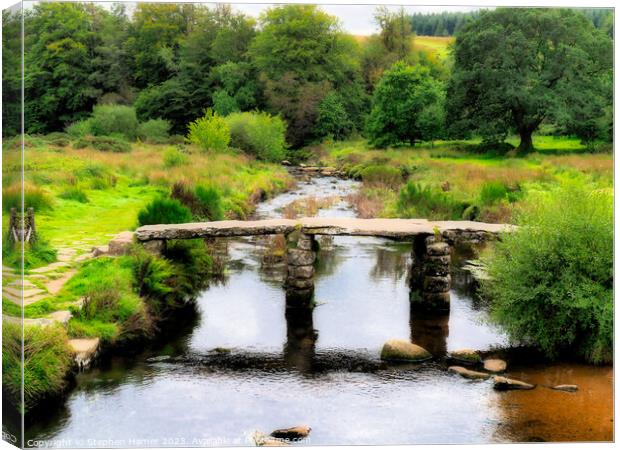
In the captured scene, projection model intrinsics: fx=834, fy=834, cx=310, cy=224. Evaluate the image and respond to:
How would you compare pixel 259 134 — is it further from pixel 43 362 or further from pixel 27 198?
pixel 43 362

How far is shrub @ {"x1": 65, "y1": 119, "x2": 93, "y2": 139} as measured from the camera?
513 inches

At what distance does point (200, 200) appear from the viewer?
17.8m

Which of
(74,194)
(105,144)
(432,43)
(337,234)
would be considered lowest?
(337,234)

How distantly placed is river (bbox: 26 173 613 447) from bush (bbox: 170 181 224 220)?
228 centimetres

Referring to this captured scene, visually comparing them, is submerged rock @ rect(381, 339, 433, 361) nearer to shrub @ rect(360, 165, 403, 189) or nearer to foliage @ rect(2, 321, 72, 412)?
foliage @ rect(2, 321, 72, 412)

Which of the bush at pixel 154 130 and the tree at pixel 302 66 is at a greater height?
the tree at pixel 302 66

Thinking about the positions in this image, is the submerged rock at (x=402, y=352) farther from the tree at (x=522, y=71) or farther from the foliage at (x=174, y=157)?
the foliage at (x=174, y=157)

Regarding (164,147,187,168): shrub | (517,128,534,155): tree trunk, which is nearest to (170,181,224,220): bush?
(164,147,187,168): shrub

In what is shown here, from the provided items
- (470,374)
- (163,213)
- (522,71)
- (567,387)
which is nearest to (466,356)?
(470,374)

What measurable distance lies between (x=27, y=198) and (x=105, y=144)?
3960 millimetres

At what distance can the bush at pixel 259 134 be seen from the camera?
52.4 ft

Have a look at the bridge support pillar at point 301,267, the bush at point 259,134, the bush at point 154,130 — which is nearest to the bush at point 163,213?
the bush at point 154,130

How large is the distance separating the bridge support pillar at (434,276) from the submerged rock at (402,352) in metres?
2.44

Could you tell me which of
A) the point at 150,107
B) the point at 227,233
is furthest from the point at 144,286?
the point at 150,107
